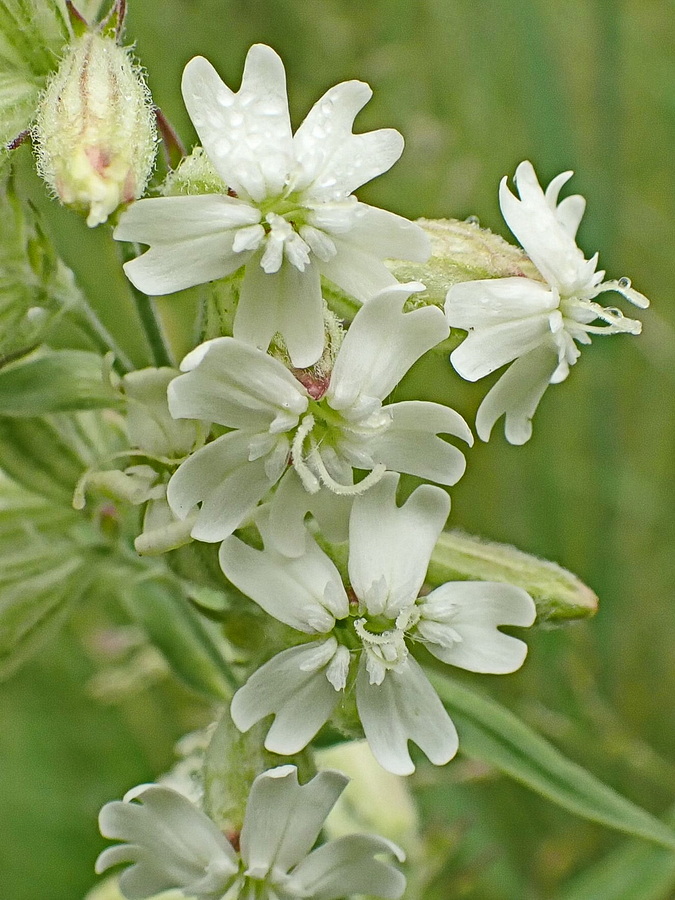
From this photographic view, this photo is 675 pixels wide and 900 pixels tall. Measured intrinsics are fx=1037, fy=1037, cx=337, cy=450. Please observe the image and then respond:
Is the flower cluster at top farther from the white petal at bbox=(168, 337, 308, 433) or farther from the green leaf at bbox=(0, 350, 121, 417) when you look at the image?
the green leaf at bbox=(0, 350, 121, 417)

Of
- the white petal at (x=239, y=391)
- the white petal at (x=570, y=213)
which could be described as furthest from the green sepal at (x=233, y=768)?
the white petal at (x=570, y=213)

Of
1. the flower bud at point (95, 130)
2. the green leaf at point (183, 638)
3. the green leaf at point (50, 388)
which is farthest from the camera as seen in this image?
the green leaf at point (183, 638)

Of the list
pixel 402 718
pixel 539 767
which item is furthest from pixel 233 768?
pixel 539 767

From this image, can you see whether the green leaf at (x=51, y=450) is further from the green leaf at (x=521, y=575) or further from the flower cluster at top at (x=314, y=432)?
the green leaf at (x=521, y=575)

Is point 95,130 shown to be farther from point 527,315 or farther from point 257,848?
point 257,848

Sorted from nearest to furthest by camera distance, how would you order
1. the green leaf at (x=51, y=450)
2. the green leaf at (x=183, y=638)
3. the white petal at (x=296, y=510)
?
the white petal at (x=296, y=510) → the green leaf at (x=51, y=450) → the green leaf at (x=183, y=638)

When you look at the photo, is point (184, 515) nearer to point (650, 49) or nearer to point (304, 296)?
point (304, 296)

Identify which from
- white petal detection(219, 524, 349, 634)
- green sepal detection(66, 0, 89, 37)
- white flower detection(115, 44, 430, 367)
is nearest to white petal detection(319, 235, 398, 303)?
white flower detection(115, 44, 430, 367)
